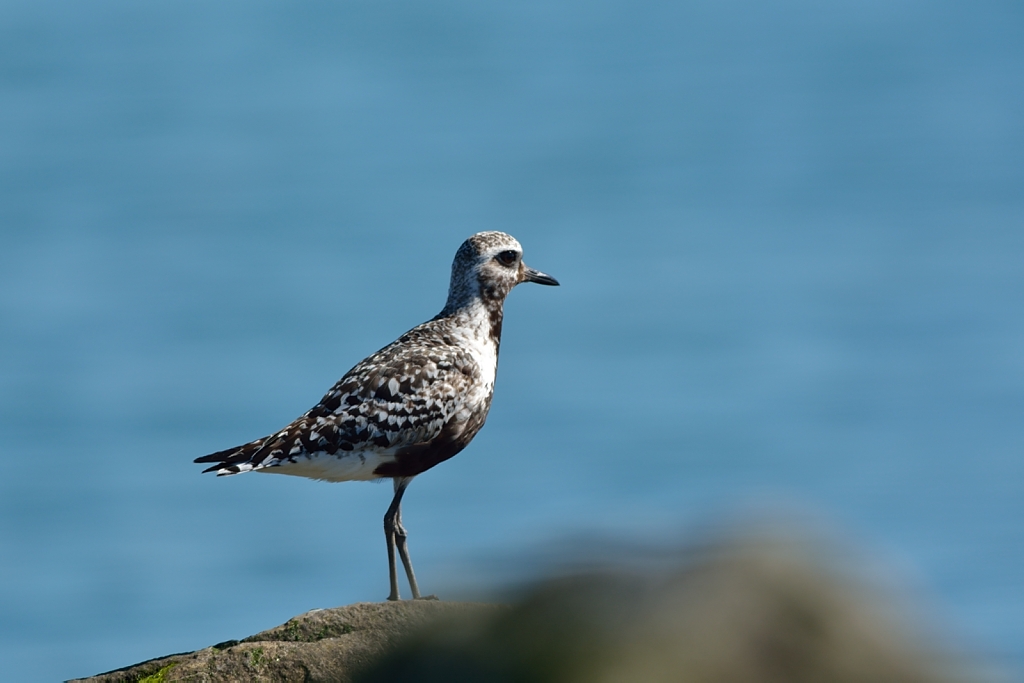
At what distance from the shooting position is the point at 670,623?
27.4 ft

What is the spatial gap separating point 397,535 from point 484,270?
13.2ft

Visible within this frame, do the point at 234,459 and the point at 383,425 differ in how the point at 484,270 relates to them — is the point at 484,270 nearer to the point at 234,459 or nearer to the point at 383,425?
the point at 383,425

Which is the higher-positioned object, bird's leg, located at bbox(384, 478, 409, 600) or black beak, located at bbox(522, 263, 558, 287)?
black beak, located at bbox(522, 263, 558, 287)

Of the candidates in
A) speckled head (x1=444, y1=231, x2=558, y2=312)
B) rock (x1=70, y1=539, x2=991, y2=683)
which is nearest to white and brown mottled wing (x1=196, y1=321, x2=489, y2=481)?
speckled head (x1=444, y1=231, x2=558, y2=312)

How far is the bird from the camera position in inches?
684

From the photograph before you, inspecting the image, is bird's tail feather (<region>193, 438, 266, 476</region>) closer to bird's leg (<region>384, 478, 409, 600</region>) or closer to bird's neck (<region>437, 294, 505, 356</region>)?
bird's leg (<region>384, 478, 409, 600</region>)

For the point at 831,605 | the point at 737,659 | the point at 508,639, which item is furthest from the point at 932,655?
the point at 508,639

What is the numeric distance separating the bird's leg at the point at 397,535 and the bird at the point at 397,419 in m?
0.01

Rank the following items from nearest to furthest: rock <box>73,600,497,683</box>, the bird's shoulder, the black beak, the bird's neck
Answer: rock <box>73,600,497,683</box>, the bird's shoulder, the bird's neck, the black beak

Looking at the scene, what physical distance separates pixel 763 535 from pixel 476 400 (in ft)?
31.8

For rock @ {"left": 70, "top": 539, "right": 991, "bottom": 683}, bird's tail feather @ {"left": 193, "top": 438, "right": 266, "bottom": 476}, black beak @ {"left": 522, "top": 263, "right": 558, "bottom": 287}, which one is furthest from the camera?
black beak @ {"left": 522, "top": 263, "right": 558, "bottom": 287}

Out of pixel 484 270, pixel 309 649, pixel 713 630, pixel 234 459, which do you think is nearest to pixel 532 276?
pixel 484 270

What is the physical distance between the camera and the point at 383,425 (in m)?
17.7

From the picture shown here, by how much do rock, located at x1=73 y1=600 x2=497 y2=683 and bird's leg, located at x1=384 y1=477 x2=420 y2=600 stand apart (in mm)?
3501
